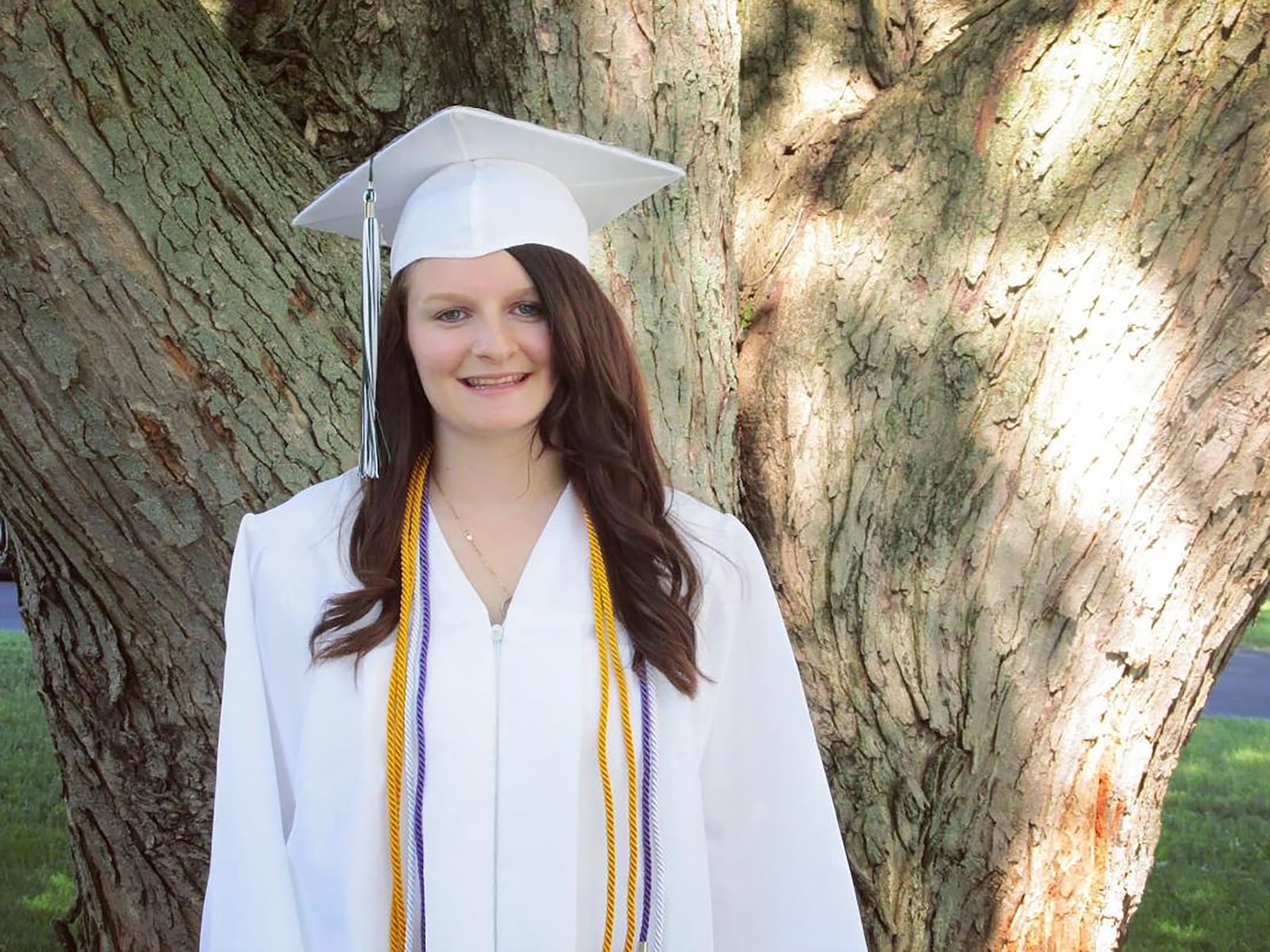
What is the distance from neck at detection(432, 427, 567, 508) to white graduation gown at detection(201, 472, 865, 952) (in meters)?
0.07

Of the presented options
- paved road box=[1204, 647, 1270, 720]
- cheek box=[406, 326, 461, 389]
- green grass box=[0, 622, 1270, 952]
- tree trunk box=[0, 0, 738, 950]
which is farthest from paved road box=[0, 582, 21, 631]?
cheek box=[406, 326, 461, 389]

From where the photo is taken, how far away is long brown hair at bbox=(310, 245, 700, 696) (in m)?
2.22

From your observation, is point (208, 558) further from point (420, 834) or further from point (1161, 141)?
point (1161, 141)

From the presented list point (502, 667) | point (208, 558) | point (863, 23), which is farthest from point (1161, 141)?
point (208, 558)

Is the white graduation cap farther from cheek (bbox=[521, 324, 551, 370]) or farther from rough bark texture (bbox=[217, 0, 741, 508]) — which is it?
rough bark texture (bbox=[217, 0, 741, 508])

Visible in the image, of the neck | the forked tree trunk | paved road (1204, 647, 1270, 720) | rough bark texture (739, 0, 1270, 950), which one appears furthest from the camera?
paved road (1204, 647, 1270, 720)

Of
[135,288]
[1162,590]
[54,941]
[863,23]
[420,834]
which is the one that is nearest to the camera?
[420,834]

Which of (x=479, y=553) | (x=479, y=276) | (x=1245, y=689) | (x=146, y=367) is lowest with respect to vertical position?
(x=479, y=553)

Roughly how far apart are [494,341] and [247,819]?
81 centimetres

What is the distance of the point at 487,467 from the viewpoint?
2.36 meters

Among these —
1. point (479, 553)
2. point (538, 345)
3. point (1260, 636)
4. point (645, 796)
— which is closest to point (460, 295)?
point (538, 345)

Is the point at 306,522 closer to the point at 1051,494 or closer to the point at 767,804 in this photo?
the point at 767,804

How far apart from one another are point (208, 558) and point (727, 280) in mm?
1363

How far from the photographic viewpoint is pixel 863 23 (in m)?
4.03
